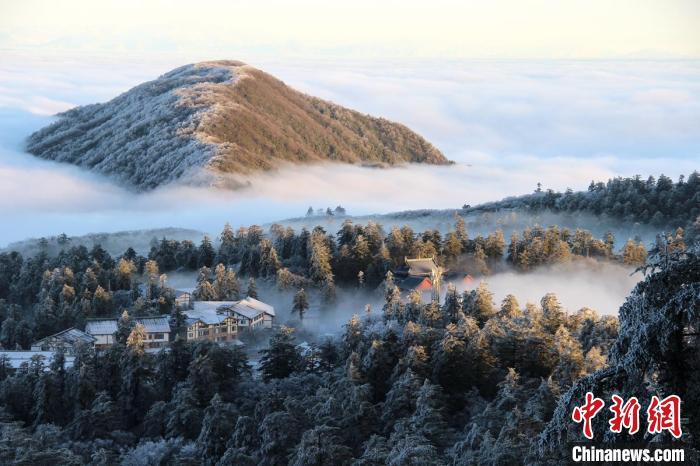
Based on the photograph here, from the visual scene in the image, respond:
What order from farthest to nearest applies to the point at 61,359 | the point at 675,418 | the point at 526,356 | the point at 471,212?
the point at 471,212 < the point at 61,359 < the point at 526,356 < the point at 675,418

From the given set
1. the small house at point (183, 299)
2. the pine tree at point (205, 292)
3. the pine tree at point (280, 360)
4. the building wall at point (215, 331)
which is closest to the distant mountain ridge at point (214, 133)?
the pine tree at point (205, 292)

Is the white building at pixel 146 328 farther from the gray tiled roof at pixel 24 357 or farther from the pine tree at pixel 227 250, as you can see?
the pine tree at pixel 227 250

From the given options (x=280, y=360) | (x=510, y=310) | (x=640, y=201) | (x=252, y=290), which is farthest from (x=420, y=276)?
(x=640, y=201)

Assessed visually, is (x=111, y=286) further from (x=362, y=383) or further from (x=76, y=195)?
(x=76, y=195)

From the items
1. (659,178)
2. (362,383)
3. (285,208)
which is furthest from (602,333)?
(285,208)

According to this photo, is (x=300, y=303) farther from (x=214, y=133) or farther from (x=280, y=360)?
(x=214, y=133)

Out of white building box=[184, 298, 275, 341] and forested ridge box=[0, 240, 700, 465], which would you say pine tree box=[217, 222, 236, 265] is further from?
forested ridge box=[0, 240, 700, 465]

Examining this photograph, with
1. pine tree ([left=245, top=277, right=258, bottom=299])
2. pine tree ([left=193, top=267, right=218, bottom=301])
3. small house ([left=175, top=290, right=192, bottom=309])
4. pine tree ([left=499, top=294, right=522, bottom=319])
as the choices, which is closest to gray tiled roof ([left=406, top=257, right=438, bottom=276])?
pine tree ([left=245, top=277, right=258, bottom=299])
